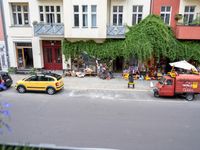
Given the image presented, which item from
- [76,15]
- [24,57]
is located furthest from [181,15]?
[24,57]

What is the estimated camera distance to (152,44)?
1661 centimetres

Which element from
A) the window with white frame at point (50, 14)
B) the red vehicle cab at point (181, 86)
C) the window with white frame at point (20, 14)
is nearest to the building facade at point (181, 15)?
the red vehicle cab at point (181, 86)

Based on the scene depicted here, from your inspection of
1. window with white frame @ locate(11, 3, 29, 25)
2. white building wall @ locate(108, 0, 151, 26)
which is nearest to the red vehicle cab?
white building wall @ locate(108, 0, 151, 26)

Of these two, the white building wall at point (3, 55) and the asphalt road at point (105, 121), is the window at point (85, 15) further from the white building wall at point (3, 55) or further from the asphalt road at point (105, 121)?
the white building wall at point (3, 55)

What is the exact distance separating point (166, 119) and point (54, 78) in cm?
802

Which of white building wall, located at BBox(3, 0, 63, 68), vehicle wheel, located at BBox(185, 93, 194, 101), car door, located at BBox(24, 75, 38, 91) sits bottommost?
vehicle wheel, located at BBox(185, 93, 194, 101)

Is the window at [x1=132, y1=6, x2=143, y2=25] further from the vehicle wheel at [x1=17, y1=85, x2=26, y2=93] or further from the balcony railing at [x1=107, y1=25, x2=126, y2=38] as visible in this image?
the vehicle wheel at [x1=17, y1=85, x2=26, y2=93]

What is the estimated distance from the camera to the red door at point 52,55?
1920 cm

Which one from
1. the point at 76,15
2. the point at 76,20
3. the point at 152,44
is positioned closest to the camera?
the point at 152,44

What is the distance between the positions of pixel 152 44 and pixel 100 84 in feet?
20.1

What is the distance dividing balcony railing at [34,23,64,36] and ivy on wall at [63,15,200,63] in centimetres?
467

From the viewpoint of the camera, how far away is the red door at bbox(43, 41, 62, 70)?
756 inches

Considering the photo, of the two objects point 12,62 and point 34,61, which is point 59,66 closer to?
point 34,61

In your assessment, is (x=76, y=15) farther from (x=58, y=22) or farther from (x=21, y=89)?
(x=21, y=89)
